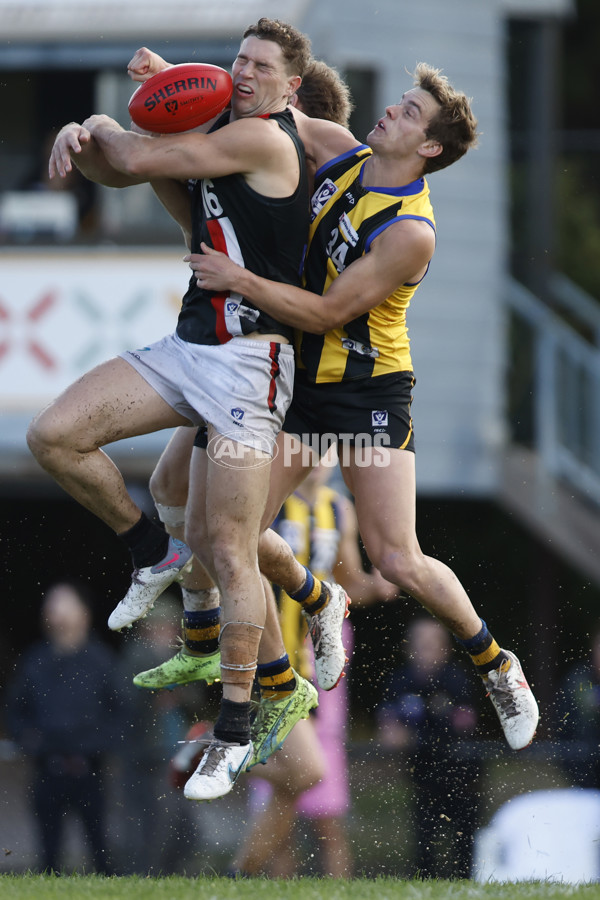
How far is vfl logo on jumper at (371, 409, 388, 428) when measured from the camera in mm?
5500

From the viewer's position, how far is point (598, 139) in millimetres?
17500

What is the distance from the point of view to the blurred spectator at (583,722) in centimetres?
719

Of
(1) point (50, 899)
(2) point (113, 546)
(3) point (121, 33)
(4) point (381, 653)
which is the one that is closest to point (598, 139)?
(3) point (121, 33)

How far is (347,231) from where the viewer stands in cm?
545

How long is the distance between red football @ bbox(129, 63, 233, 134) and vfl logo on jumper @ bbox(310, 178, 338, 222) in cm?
59

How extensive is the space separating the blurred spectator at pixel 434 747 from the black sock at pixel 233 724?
6.35ft

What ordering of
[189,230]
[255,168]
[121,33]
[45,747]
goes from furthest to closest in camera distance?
[121,33] → [45,747] → [189,230] → [255,168]

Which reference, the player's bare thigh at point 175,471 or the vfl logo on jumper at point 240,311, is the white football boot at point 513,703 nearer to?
the player's bare thigh at point 175,471

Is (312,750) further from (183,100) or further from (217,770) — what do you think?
(183,100)

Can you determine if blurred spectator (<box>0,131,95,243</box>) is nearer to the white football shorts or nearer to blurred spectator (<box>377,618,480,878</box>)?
blurred spectator (<box>377,618,480,878</box>)

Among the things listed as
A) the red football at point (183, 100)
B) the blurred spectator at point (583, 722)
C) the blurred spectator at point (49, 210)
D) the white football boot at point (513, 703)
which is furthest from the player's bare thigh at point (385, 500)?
the blurred spectator at point (49, 210)

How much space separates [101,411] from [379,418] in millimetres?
1125

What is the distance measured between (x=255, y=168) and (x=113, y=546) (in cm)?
659

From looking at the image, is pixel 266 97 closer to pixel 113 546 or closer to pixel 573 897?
pixel 573 897
